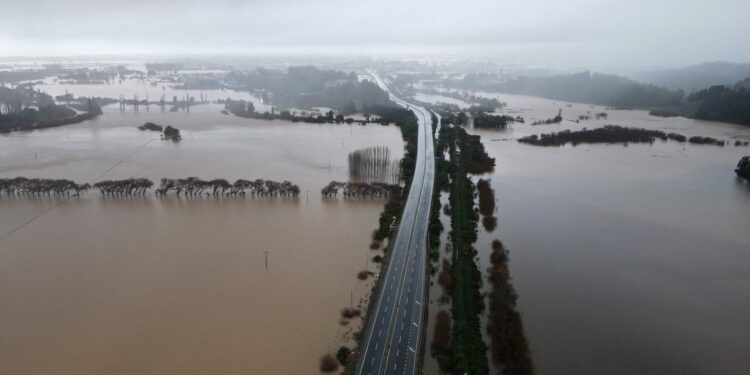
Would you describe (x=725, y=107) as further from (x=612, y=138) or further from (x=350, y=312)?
(x=350, y=312)

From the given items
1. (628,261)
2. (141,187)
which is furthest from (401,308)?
(141,187)

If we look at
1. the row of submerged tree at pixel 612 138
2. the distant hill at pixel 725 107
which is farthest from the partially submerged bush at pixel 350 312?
the distant hill at pixel 725 107

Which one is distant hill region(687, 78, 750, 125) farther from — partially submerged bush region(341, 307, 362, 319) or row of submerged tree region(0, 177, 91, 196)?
row of submerged tree region(0, 177, 91, 196)

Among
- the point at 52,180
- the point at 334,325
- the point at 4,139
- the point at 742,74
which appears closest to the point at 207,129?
the point at 4,139

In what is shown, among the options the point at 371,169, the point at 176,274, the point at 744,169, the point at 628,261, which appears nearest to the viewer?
the point at 176,274

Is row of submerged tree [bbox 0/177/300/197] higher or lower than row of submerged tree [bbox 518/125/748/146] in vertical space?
lower

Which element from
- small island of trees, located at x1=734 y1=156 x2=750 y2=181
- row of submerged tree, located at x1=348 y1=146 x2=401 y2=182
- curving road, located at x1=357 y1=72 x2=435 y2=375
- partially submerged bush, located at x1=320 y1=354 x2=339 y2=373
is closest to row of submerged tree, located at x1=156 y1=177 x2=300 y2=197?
row of submerged tree, located at x1=348 y1=146 x2=401 y2=182

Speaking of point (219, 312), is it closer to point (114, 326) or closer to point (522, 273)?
point (114, 326)

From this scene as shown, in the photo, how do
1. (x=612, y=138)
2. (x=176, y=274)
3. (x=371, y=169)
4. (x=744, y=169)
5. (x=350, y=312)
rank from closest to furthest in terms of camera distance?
(x=350, y=312) < (x=176, y=274) < (x=371, y=169) < (x=744, y=169) < (x=612, y=138)
